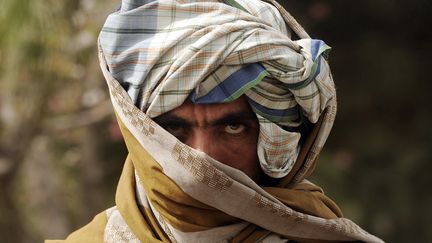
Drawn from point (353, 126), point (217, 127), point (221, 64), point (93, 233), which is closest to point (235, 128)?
point (217, 127)

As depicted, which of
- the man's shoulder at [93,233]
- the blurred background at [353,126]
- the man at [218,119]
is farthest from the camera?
the blurred background at [353,126]

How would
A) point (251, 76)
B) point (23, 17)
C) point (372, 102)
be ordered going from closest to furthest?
1. point (251, 76)
2. point (23, 17)
3. point (372, 102)

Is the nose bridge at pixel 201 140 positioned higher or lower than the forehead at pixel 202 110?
lower

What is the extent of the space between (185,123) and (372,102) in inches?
303

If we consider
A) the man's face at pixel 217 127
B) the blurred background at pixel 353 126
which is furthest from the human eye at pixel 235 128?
the blurred background at pixel 353 126

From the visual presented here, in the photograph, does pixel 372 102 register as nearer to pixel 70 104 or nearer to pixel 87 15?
pixel 70 104

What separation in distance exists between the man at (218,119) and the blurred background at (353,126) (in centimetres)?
548

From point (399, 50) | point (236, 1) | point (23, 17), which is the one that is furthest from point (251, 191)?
point (399, 50)

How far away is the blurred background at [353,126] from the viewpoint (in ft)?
30.2

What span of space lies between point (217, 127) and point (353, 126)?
7778mm

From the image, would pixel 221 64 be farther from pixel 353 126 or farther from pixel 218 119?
pixel 353 126

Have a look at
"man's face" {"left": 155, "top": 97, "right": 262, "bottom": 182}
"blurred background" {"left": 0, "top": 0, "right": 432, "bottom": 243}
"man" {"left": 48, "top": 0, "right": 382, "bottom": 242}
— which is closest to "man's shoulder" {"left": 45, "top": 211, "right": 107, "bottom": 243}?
"man" {"left": 48, "top": 0, "right": 382, "bottom": 242}

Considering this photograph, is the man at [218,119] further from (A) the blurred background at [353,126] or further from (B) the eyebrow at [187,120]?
(A) the blurred background at [353,126]

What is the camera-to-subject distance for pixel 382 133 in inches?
424
